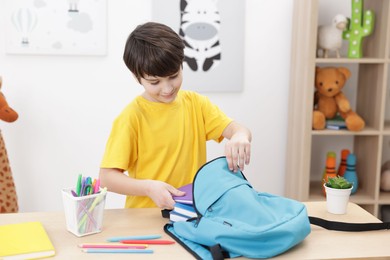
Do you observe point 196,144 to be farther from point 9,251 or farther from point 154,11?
point 154,11

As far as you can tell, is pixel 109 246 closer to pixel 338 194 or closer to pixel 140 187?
pixel 140 187

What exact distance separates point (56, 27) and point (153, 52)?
4.19ft

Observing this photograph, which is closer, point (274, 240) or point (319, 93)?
point (274, 240)

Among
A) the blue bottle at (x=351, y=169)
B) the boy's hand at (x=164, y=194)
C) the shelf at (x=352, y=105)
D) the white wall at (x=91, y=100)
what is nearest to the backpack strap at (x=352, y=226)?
the boy's hand at (x=164, y=194)

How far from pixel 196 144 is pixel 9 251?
0.76 meters

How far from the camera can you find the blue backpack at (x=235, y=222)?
109 cm

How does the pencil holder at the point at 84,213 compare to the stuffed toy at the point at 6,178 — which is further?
the stuffed toy at the point at 6,178

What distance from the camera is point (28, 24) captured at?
2.54 meters

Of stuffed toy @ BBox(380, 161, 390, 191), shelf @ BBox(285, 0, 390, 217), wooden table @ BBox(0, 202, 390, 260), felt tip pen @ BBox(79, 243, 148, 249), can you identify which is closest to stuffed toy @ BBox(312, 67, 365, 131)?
shelf @ BBox(285, 0, 390, 217)

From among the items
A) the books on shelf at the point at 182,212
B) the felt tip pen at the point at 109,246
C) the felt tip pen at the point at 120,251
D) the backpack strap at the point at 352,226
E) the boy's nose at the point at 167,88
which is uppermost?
the boy's nose at the point at 167,88

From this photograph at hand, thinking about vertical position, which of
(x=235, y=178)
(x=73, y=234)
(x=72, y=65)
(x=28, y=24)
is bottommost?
(x=73, y=234)

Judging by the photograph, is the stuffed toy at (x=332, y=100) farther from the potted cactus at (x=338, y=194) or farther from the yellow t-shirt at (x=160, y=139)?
the potted cactus at (x=338, y=194)

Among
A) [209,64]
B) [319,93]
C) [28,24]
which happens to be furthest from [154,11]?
[319,93]

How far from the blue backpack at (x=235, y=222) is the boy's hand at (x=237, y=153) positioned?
0.17 ft
